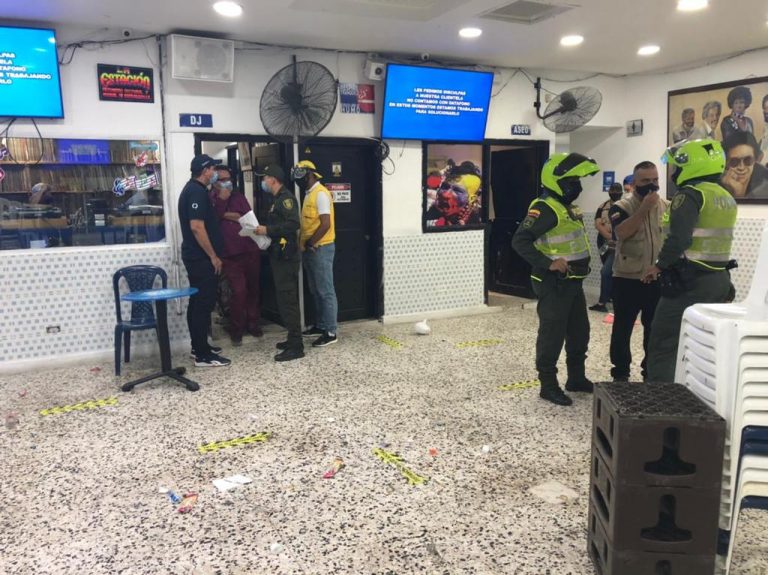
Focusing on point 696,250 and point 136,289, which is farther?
point 136,289

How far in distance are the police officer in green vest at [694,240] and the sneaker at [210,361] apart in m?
3.11

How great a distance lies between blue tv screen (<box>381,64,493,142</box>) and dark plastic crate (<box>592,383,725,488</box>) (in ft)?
14.4

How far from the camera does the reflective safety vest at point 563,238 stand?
135 inches

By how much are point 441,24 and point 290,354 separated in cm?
291

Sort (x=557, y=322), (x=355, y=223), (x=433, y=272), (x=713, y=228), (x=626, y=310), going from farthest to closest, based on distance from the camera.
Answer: (x=433, y=272) < (x=355, y=223) < (x=626, y=310) < (x=557, y=322) < (x=713, y=228)

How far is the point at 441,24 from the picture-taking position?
4711 mm

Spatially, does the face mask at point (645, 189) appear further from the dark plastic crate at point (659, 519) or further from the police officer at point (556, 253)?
the dark plastic crate at point (659, 519)

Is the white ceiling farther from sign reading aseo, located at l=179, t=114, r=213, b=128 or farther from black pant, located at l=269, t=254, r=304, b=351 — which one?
black pant, located at l=269, t=254, r=304, b=351

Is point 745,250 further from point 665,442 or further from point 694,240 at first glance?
point 665,442

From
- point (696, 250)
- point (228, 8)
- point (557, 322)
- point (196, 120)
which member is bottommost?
point (557, 322)

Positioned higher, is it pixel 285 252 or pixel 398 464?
pixel 285 252

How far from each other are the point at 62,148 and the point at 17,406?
6.56 ft

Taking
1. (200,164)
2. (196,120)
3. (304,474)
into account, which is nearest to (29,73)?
(196,120)

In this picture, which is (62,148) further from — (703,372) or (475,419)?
(703,372)
